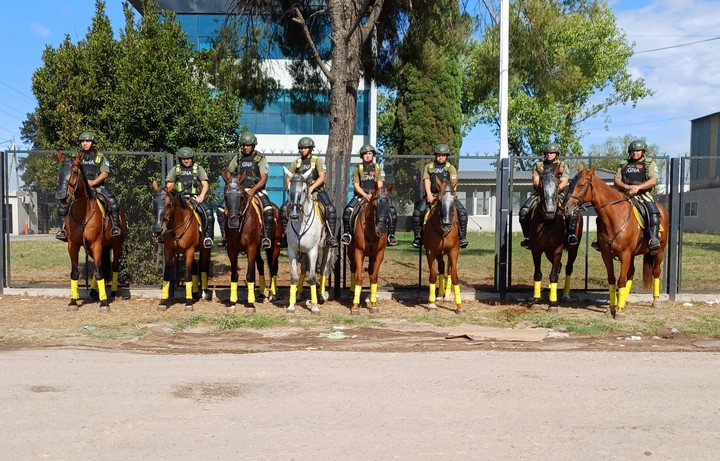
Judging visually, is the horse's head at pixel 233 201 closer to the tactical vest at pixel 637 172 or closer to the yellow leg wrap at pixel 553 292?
the yellow leg wrap at pixel 553 292

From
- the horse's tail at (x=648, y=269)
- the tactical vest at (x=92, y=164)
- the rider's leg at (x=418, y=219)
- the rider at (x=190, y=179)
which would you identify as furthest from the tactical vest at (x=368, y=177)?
the horse's tail at (x=648, y=269)

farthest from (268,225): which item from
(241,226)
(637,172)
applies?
(637,172)

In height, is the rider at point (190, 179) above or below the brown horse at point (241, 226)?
above

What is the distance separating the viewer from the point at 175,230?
12.9 meters

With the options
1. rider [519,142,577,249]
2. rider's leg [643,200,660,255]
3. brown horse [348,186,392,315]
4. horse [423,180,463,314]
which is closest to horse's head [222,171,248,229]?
brown horse [348,186,392,315]

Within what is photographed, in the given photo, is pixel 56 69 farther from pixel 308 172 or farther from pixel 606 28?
pixel 606 28

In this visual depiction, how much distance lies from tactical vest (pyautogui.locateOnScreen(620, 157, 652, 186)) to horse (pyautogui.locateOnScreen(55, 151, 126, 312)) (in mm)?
10159

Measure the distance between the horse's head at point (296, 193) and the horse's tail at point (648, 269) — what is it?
283 inches

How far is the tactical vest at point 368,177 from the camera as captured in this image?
13.3 m

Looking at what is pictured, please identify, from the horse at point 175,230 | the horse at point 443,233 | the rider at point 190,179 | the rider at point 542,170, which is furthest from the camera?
the rider at point 190,179

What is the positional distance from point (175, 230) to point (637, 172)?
9.12 meters

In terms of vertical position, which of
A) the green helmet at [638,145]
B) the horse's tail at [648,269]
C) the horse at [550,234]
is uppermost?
the green helmet at [638,145]

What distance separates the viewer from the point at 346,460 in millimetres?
5125

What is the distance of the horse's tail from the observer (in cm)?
1392
